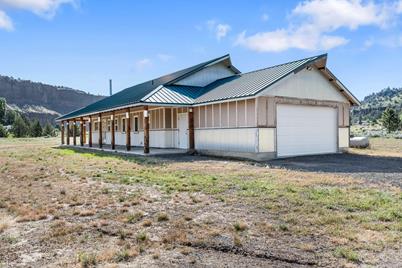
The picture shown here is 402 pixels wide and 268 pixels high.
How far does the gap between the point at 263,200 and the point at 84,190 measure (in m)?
4.23

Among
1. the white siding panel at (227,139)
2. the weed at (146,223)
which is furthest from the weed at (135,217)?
the white siding panel at (227,139)

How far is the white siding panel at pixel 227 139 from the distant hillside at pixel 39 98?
12428 centimetres

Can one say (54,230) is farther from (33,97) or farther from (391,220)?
(33,97)

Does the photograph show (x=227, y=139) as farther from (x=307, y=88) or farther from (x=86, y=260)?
(x=86, y=260)

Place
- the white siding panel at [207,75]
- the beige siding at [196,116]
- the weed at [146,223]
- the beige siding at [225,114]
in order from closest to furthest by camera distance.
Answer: the weed at [146,223] → the beige siding at [225,114] → the beige siding at [196,116] → the white siding panel at [207,75]

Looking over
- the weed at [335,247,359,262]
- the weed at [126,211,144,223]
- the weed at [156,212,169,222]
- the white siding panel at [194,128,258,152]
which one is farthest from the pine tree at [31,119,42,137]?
the weed at [335,247,359,262]

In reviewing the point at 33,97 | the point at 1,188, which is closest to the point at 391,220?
the point at 1,188

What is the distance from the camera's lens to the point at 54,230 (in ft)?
18.7

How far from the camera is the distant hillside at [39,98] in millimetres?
137750

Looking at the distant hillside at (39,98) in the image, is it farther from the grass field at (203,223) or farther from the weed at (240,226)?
the weed at (240,226)

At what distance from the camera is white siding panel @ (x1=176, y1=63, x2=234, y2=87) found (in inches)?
901

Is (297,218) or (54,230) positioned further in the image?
(297,218)

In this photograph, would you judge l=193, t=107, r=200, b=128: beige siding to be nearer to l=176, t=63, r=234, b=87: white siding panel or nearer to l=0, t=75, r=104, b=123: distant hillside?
l=176, t=63, r=234, b=87: white siding panel

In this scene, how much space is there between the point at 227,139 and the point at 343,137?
6.43m
